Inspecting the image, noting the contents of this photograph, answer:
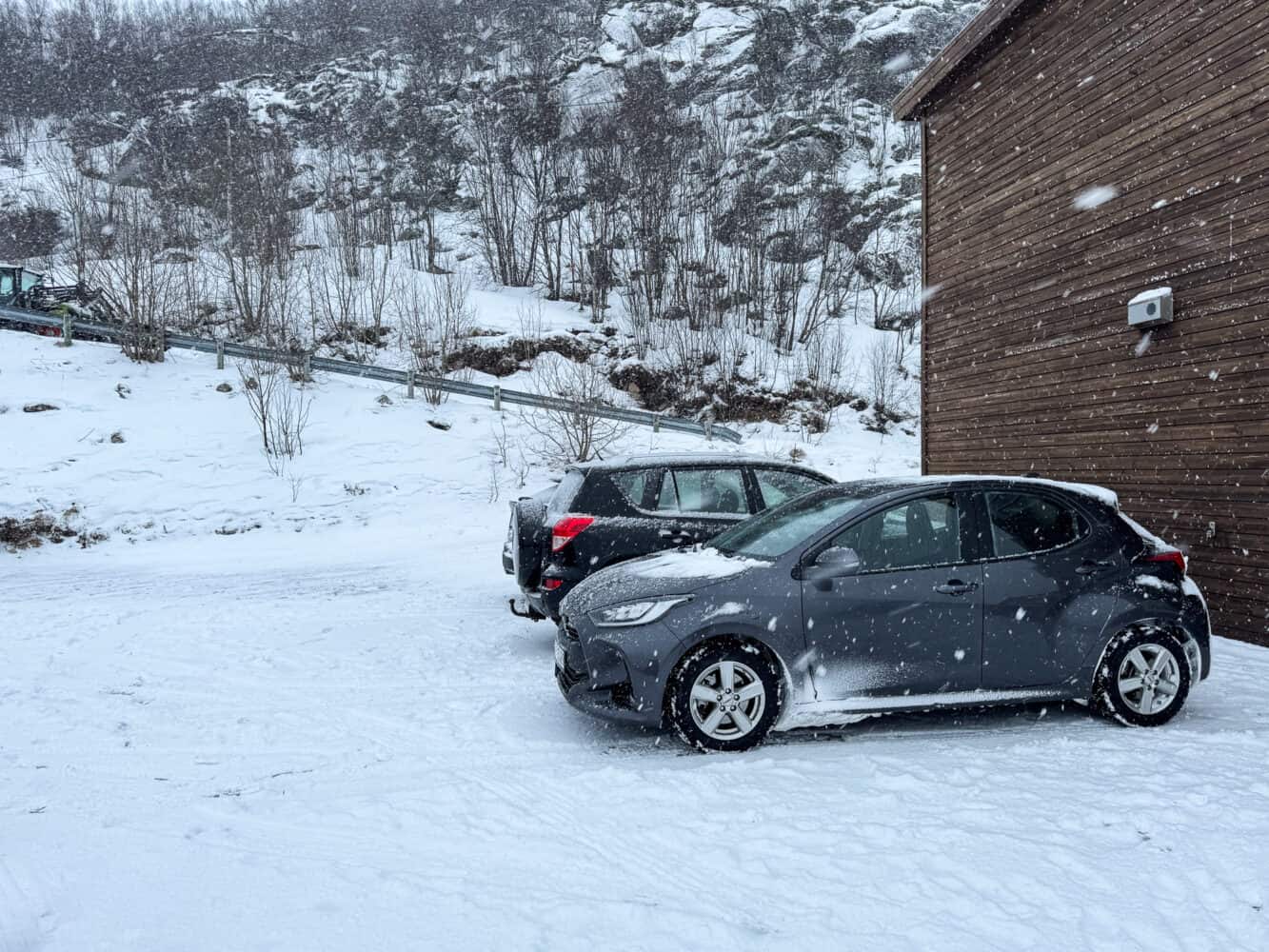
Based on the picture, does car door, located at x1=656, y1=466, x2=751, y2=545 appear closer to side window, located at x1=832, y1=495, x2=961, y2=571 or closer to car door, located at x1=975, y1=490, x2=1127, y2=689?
side window, located at x1=832, y1=495, x2=961, y2=571

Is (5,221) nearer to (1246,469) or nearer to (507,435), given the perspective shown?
(507,435)

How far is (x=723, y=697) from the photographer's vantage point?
464 centimetres

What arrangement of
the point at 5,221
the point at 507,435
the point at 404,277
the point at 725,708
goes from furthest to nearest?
the point at 5,221 → the point at 404,277 → the point at 507,435 → the point at 725,708

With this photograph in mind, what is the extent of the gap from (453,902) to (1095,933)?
2227 millimetres

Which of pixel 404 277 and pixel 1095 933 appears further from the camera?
pixel 404 277

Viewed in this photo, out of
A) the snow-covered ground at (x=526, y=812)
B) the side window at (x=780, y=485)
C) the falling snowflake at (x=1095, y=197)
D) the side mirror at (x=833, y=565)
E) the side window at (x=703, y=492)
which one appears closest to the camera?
the snow-covered ground at (x=526, y=812)

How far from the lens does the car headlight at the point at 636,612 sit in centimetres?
468

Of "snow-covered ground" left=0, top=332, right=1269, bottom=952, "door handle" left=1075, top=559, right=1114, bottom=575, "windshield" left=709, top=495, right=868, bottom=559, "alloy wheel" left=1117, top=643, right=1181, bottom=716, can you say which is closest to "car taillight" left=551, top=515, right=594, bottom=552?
"snow-covered ground" left=0, top=332, right=1269, bottom=952

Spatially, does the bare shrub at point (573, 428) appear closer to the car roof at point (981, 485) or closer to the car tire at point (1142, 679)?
the car roof at point (981, 485)

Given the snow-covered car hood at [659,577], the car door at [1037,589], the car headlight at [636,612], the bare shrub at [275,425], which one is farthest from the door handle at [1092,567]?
the bare shrub at [275,425]

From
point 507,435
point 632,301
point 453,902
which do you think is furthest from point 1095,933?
point 632,301

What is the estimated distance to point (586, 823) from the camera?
3.71 meters

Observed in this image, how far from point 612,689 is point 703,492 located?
2.86 meters

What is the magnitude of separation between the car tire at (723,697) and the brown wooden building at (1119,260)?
18.5 ft
